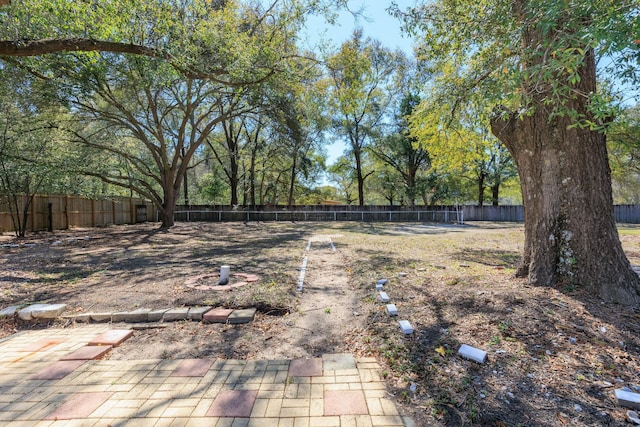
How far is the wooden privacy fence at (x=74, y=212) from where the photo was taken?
450 inches

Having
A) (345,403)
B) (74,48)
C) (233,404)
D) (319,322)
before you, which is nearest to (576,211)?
(319,322)

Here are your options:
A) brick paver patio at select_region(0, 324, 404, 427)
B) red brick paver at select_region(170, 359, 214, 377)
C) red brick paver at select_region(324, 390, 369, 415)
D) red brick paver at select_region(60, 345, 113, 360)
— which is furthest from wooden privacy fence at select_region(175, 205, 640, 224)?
red brick paver at select_region(324, 390, 369, 415)

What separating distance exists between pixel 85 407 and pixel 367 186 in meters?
31.2

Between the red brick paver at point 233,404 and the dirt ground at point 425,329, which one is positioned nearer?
the red brick paver at point 233,404

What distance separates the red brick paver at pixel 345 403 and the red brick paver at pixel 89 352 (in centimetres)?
191

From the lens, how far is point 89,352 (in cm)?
248

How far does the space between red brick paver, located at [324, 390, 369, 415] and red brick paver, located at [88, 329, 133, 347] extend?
1.98m

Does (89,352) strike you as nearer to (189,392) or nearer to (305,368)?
(189,392)

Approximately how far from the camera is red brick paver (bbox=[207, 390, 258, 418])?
175cm

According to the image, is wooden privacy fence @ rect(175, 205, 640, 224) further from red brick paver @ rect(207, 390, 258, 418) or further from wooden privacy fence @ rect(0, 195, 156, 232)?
red brick paver @ rect(207, 390, 258, 418)

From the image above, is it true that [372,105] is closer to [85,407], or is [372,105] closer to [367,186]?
[367,186]

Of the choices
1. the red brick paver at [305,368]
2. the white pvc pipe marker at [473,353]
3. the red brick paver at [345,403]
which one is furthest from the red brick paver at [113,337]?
the white pvc pipe marker at [473,353]

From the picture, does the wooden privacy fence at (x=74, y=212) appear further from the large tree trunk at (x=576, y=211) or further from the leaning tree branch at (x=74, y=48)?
the large tree trunk at (x=576, y=211)

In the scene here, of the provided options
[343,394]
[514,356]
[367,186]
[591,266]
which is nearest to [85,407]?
[343,394]
